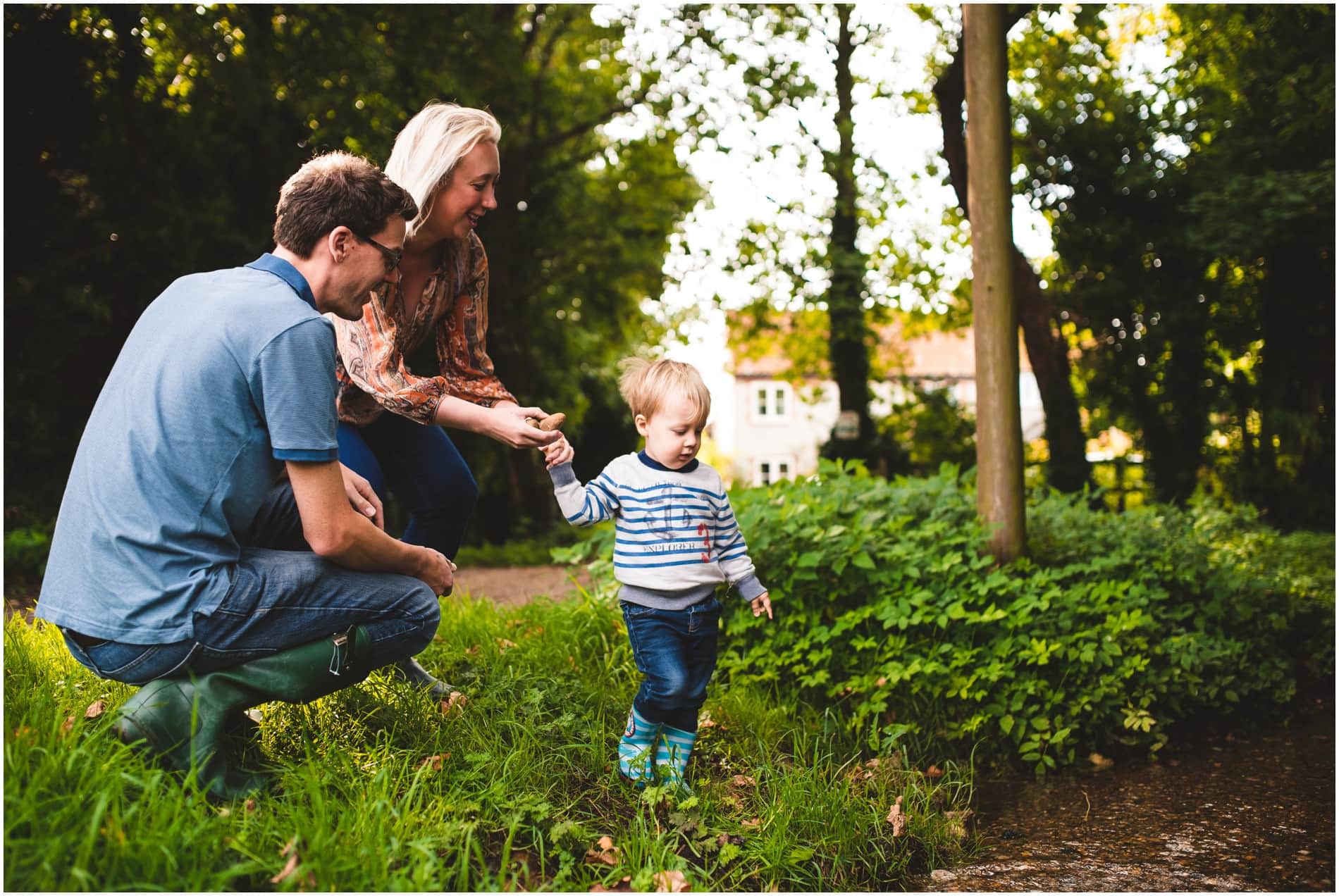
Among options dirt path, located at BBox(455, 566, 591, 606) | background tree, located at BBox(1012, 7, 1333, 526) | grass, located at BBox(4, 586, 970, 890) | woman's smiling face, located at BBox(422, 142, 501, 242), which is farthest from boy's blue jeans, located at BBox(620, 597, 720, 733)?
background tree, located at BBox(1012, 7, 1333, 526)

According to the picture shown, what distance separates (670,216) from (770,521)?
1248cm

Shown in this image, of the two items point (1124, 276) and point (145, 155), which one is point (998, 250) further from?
point (1124, 276)

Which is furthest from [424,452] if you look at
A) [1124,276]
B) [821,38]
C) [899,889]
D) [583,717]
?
[821,38]

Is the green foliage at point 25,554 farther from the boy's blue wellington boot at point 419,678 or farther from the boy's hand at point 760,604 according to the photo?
the boy's hand at point 760,604

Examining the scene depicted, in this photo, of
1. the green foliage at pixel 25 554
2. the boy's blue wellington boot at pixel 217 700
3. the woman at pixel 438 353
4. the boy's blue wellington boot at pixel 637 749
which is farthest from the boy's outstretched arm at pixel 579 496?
the green foliage at pixel 25 554

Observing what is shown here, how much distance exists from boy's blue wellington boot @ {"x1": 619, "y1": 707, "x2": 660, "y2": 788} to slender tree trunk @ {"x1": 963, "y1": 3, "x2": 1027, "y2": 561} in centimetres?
260

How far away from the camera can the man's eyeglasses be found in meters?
2.73

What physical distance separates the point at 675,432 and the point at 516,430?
50cm

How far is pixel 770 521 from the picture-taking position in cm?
498

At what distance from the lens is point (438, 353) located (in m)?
3.48

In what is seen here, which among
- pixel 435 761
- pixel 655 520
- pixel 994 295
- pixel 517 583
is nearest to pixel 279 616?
pixel 435 761

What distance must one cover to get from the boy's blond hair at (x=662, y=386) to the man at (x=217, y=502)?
979 mm

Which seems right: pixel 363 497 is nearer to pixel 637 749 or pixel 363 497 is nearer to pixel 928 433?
pixel 637 749

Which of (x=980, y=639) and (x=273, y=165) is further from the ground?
(x=273, y=165)
